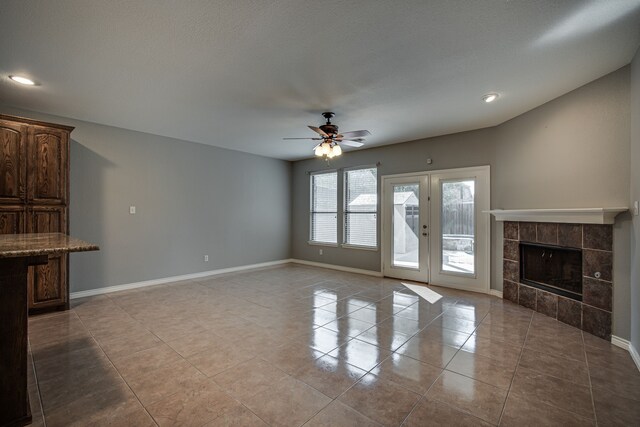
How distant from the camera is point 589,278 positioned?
3191 mm

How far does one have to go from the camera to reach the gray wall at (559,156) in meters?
2.93

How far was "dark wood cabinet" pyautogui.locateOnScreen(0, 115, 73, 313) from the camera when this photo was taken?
3.55 m

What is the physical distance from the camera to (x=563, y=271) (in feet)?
12.0

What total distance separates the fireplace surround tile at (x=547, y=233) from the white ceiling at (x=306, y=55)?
157cm

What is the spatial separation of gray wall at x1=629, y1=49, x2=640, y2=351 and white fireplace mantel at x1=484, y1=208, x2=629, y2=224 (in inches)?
8.3

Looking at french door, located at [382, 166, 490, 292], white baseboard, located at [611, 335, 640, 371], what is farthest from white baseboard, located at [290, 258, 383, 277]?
white baseboard, located at [611, 335, 640, 371]

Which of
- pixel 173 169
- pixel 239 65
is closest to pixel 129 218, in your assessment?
pixel 173 169

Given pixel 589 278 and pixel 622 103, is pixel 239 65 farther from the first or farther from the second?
pixel 589 278

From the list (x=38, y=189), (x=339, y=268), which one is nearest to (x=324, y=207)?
(x=339, y=268)

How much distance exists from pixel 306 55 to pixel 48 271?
414 centimetres

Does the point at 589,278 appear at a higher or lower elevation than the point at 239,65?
lower

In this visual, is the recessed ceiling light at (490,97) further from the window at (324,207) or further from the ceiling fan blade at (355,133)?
the window at (324,207)

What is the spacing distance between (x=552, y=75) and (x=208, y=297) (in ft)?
16.7

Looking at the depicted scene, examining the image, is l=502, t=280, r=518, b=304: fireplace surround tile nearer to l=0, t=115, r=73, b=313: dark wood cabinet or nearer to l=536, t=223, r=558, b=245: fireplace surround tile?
l=536, t=223, r=558, b=245: fireplace surround tile
